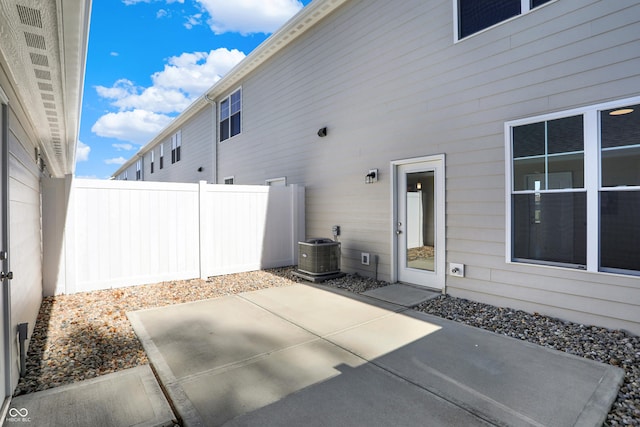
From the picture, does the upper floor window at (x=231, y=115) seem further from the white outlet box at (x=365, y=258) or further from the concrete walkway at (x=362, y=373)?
the concrete walkway at (x=362, y=373)

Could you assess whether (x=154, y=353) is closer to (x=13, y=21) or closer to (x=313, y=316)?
(x=313, y=316)

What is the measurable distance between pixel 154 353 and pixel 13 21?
9.25 ft

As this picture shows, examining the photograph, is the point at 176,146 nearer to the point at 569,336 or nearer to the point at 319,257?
the point at 319,257

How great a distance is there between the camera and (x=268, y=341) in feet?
11.5

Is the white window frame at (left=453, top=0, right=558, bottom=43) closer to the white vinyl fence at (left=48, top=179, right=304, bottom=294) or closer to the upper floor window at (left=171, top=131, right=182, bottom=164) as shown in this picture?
the white vinyl fence at (left=48, top=179, right=304, bottom=294)

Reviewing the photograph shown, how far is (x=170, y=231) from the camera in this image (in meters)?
6.11

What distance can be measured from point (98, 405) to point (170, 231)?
13.4 feet

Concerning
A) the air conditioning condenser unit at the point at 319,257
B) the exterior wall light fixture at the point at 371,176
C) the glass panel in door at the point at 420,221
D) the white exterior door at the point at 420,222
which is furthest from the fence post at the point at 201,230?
the glass panel in door at the point at 420,221

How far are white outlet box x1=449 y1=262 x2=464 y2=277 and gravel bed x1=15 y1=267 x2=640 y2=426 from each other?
0.37 metres

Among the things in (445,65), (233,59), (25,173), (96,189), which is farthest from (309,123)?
(233,59)

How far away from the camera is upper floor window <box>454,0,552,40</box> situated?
4.23 metres

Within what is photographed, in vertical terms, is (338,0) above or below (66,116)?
above

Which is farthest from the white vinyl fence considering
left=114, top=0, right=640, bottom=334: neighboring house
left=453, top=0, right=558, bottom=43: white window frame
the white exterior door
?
left=453, top=0, right=558, bottom=43: white window frame

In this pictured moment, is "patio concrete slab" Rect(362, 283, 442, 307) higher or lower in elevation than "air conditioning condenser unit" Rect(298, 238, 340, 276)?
lower
